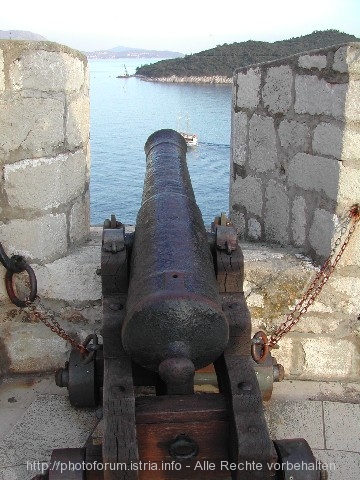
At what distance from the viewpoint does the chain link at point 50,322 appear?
271 cm

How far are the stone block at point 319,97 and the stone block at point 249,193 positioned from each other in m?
0.57

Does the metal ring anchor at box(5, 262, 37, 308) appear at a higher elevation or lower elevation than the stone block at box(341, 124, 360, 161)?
lower

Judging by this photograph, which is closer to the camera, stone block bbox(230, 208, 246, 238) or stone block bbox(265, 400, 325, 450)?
stone block bbox(265, 400, 325, 450)

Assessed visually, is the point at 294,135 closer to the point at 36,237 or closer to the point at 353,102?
the point at 353,102

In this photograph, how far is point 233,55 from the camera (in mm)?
49500

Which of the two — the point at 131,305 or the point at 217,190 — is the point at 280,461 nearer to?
the point at 131,305

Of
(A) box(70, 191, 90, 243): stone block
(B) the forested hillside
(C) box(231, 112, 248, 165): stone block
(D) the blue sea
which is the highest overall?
(B) the forested hillside

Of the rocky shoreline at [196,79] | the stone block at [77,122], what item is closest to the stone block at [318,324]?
the stone block at [77,122]

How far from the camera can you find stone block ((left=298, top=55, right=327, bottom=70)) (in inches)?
110

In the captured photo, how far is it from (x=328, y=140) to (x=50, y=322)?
1.63m

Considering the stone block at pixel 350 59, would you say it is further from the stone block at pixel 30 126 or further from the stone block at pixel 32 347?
the stone block at pixel 32 347

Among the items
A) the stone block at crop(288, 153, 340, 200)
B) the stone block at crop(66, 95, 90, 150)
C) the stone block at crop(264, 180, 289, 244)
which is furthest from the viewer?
the stone block at crop(264, 180, 289, 244)

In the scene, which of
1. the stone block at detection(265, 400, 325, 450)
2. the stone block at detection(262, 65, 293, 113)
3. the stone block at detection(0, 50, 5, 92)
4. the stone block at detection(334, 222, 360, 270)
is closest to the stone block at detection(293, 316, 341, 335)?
the stone block at detection(334, 222, 360, 270)

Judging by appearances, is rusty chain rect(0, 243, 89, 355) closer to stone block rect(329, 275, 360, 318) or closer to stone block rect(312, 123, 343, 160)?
stone block rect(329, 275, 360, 318)
